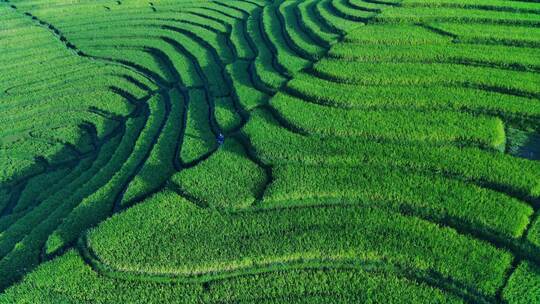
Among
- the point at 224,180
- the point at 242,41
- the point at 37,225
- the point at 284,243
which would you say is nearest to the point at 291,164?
the point at 224,180

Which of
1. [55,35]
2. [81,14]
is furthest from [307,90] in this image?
[81,14]

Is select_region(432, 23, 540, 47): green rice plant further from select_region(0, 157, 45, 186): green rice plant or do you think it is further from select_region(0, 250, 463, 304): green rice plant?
select_region(0, 157, 45, 186): green rice plant

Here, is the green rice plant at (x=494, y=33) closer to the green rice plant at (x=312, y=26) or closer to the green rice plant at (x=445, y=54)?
the green rice plant at (x=445, y=54)

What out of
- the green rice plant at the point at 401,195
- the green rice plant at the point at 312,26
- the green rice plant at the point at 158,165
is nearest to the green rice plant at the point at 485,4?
the green rice plant at the point at 312,26

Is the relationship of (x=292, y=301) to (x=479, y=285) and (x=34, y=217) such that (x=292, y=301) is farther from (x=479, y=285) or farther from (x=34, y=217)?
(x=34, y=217)

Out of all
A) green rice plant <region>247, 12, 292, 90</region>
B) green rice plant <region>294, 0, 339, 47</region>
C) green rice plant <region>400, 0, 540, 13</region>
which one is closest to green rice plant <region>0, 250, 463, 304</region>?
green rice plant <region>247, 12, 292, 90</region>

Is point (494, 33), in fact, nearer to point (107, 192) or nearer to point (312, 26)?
point (312, 26)
